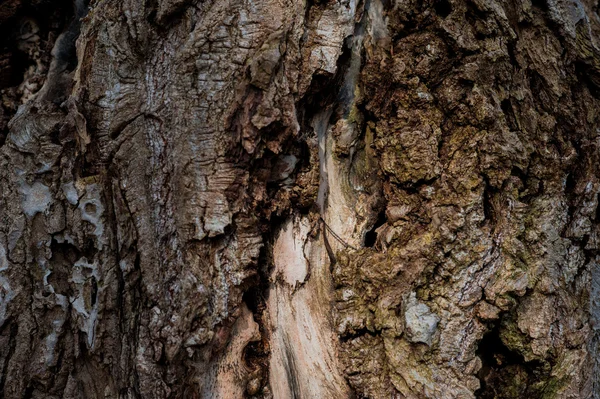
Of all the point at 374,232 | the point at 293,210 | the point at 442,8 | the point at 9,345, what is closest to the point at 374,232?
the point at 374,232

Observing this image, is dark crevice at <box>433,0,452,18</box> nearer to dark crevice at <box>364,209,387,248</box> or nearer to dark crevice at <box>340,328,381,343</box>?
dark crevice at <box>364,209,387,248</box>

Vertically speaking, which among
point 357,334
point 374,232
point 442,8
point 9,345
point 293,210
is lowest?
point 357,334

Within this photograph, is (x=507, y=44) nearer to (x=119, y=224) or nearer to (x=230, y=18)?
(x=230, y=18)

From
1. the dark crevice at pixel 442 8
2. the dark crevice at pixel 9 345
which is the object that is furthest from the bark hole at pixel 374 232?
the dark crevice at pixel 9 345

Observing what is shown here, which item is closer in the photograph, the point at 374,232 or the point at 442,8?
the point at 442,8

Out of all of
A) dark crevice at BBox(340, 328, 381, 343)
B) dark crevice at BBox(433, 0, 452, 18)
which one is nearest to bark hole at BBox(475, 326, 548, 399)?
dark crevice at BBox(340, 328, 381, 343)

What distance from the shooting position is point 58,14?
2041 mm

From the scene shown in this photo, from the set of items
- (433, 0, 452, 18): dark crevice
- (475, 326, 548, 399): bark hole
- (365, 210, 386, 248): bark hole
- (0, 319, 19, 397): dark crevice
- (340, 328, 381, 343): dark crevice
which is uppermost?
(433, 0, 452, 18): dark crevice

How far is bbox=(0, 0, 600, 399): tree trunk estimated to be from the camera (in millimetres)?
1725

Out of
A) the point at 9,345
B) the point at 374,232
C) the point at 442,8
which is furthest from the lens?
the point at 374,232

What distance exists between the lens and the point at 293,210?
191cm

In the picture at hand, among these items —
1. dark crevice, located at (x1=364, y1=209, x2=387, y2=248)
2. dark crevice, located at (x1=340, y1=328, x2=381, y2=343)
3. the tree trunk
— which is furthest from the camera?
dark crevice, located at (x1=364, y1=209, x2=387, y2=248)

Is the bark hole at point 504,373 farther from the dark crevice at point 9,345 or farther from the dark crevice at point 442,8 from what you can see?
the dark crevice at point 9,345

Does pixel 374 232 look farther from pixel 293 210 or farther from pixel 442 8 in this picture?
pixel 442 8
